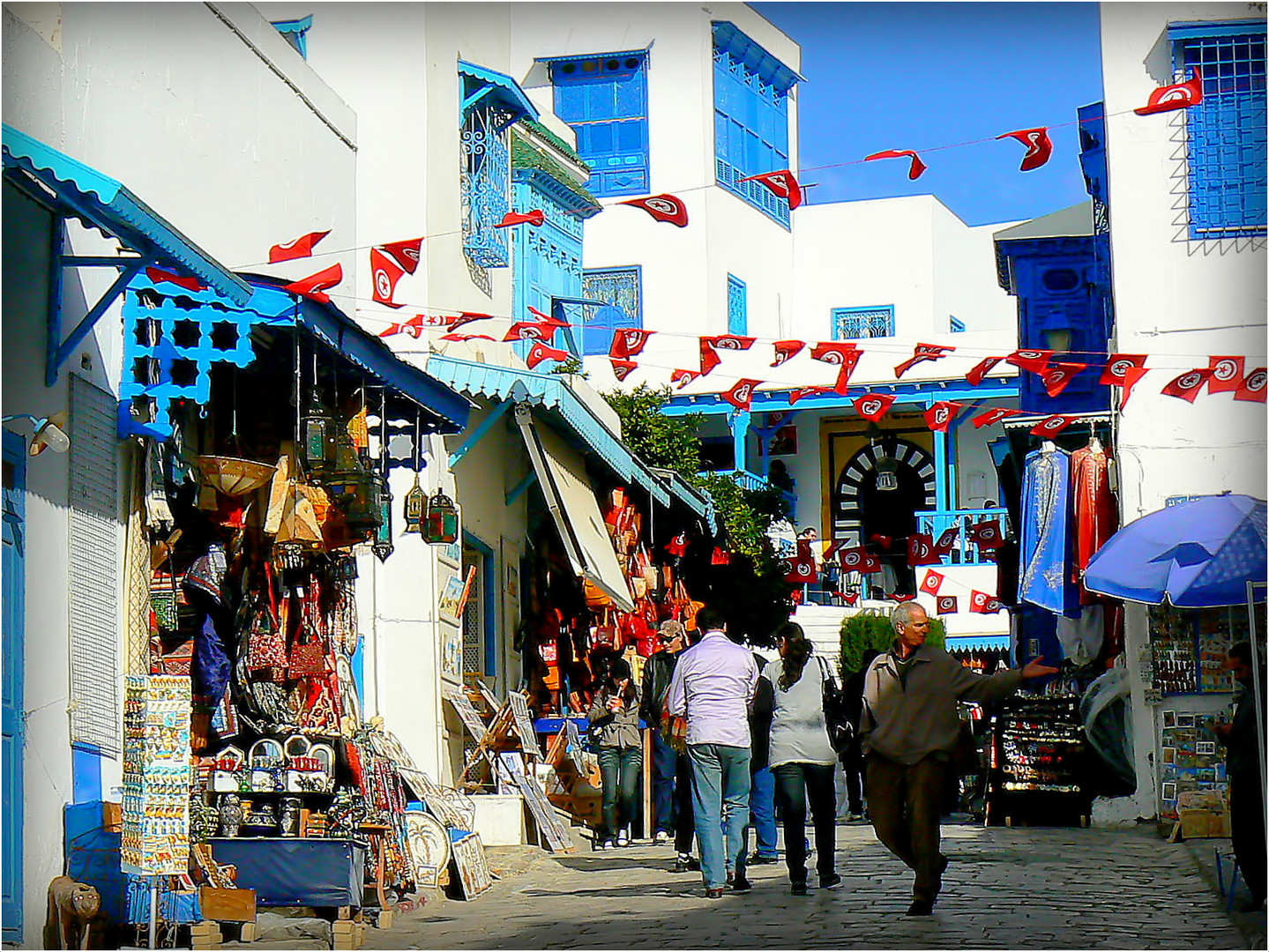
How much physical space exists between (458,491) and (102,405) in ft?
23.2

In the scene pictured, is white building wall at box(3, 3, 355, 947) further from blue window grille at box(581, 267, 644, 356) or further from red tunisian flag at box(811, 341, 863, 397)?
blue window grille at box(581, 267, 644, 356)

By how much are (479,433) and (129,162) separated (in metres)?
6.06

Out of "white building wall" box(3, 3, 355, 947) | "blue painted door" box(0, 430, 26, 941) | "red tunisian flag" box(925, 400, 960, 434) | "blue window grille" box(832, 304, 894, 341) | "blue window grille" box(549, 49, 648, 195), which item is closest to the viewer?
"blue painted door" box(0, 430, 26, 941)

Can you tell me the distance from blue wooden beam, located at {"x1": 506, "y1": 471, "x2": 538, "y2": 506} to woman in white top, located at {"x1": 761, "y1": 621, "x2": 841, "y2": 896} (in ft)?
25.7

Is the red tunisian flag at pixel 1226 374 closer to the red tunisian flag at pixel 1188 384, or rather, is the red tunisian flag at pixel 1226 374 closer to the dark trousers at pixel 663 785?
the red tunisian flag at pixel 1188 384

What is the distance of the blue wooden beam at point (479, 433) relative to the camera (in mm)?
15961

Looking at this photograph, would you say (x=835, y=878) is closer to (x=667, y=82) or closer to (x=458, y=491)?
(x=458, y=491)

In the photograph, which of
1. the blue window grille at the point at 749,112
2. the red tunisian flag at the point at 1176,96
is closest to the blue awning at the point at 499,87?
the red tunisian flag at the point at 1176,96

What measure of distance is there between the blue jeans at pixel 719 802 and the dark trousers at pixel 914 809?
1023 mm

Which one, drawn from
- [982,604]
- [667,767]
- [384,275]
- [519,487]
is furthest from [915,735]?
[982,604]

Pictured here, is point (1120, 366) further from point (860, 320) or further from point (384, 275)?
point (860, 320)

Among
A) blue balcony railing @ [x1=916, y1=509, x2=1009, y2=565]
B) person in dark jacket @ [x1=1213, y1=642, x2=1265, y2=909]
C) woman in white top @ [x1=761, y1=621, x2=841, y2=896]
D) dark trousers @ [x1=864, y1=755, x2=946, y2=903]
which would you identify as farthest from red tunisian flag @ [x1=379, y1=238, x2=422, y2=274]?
blue balcony railing @ [x1=916, y1=509, x2=1009, y2=565]

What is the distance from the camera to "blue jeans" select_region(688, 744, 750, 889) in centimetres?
A: 1014

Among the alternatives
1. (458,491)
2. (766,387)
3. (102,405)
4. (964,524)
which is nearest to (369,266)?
(458,491)
